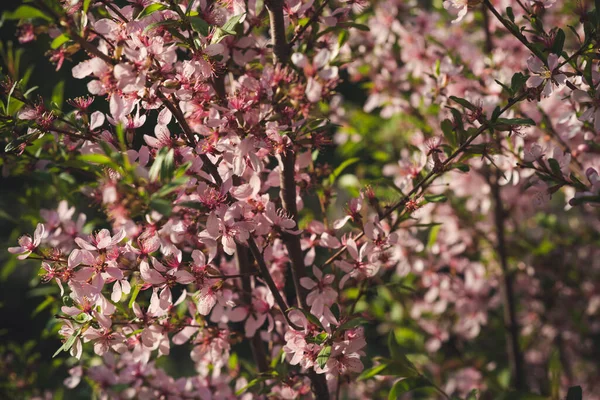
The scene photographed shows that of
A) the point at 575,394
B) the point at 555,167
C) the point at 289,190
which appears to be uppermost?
the point at 555,167

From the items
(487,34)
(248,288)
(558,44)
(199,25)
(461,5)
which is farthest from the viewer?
(487,34)

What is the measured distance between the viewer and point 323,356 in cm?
84

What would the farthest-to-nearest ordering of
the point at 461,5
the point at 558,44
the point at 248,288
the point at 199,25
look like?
the point at 248,288 < the point at 461,5 < the point at 558,44 < the point at 199,25

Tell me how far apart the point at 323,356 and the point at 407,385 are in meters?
0.32

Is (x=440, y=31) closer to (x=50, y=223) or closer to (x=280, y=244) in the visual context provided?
(x=280, y=244)

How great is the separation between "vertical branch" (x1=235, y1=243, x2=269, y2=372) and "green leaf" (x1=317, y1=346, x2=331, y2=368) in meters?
0.22

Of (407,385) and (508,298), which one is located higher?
(407,385)

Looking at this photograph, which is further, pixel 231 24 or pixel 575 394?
pixel 575 394

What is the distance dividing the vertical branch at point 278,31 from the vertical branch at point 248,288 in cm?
35

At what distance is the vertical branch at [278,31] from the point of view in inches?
36.7

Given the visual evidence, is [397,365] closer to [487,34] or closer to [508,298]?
[508,298]

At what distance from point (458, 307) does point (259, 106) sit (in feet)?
4.33

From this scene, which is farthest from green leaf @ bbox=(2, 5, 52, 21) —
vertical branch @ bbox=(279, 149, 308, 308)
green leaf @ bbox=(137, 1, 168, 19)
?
vertical branch @ bbox=(279, 149, 308, 308)

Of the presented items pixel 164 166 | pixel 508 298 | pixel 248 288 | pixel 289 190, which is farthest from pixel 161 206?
pixel 508 298
